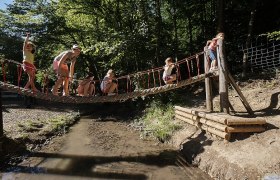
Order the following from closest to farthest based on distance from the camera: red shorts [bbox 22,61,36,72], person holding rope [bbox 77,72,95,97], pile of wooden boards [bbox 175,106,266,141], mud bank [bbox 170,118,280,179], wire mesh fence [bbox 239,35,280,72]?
1. mud bank [bbox 170,118,280,179]
2. pile of wooden boards [bbox 175,106,266,141]
3. red shorts [bbox 22,61,36,72]
4. person holding rope [bbox 77,72,95,97]
5. wire mesh fence [bbox 239,35,280,72]

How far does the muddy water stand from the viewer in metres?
9.83

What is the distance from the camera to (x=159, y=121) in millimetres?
15562

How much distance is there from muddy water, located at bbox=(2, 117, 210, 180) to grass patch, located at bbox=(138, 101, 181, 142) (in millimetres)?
505

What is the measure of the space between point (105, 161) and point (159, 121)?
488 cm

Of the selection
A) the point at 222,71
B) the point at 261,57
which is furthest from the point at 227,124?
the point at 261,57

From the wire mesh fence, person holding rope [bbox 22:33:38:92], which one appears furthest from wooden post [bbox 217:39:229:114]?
person holding rope [bbox 22:33:38:92]

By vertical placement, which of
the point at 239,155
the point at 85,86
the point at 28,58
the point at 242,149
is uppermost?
the point at 28,58

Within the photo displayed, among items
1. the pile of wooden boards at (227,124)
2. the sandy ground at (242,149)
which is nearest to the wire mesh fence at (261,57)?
the sandy ground at (242,149)

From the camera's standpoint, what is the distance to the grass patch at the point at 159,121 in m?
13.6

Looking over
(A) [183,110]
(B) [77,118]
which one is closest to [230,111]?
A: (A) [183,110]

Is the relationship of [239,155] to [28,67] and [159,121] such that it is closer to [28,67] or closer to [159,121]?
[28,67]

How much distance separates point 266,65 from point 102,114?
11.6 meters

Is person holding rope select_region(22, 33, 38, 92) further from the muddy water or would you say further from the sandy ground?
the sandy ground

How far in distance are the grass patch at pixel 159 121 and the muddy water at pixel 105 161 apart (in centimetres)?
50
